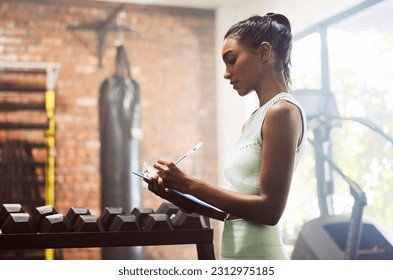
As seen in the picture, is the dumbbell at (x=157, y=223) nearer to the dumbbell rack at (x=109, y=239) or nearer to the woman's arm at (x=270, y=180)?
the dumbbell rack at (x=109, y=239)

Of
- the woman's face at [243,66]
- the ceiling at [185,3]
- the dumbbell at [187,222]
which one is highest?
the ceiling at [185,3]

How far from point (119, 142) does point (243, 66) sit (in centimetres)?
281

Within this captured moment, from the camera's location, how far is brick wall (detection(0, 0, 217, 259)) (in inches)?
167

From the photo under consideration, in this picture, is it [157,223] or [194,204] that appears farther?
[157,223]

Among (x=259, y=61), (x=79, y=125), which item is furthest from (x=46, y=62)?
(x=259, y=61)

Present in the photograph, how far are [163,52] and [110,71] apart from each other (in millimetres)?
433

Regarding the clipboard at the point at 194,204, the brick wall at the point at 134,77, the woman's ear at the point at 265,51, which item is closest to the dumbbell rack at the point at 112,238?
the clipboard at the point at 194,204

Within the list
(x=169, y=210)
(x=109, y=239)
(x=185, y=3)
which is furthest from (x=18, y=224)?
(x=185, y=3)

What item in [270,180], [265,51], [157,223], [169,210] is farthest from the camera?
[169,210]

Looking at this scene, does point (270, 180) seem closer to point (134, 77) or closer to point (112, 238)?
point (112, 238)

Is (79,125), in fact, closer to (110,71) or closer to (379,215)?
(110,71)

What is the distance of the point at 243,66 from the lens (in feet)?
4.53

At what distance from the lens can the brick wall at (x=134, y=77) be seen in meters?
4.25

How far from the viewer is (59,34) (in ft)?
14.2
